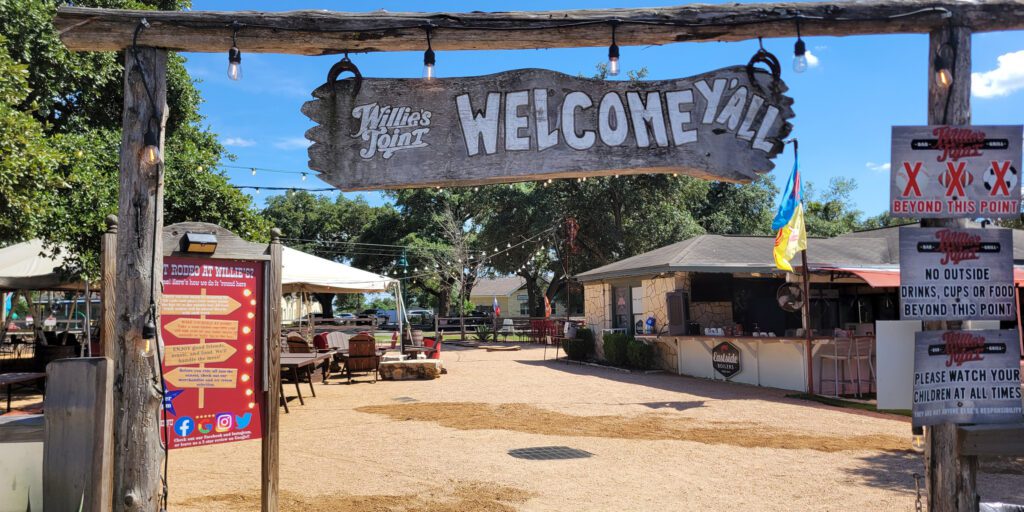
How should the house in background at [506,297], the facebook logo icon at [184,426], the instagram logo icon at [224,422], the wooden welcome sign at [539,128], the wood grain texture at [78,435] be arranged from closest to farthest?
the wood grain texture at [78,435] → the wooden welcome sign at [539,128] → the facebook logo icon at [184,426] → the instagram logo icon at [224,422] → the house in background at [506,297]

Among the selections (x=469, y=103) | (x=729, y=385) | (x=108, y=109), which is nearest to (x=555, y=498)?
(x=469, y=103)

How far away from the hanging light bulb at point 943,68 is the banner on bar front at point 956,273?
0.81 metres

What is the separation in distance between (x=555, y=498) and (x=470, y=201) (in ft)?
101

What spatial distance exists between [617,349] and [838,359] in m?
6.54

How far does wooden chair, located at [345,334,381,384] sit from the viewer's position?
14867 millimetres

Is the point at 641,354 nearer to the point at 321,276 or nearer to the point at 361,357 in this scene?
the point at 361,357

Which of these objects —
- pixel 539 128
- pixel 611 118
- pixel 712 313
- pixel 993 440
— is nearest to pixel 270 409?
pixel 539 128

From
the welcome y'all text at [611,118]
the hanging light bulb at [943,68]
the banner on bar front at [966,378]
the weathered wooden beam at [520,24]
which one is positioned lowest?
the banner on bar front at [966,378]

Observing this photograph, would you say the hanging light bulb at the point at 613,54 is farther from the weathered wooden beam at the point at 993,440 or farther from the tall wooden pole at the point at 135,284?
the weathered wooden beam at the point at 993,440

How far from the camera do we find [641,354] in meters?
17.4

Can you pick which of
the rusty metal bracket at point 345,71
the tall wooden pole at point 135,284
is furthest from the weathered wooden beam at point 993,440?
the tall wooden pole at point 135,284

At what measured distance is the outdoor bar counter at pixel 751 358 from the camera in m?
13.0

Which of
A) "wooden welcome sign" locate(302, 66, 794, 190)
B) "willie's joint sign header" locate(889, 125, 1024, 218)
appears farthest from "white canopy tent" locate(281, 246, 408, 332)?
"willie's joint sign header" locate(889, 125, 1024, 218)

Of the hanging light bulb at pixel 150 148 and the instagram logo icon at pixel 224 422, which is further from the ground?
the hanging light bulb at pixel 150 148
